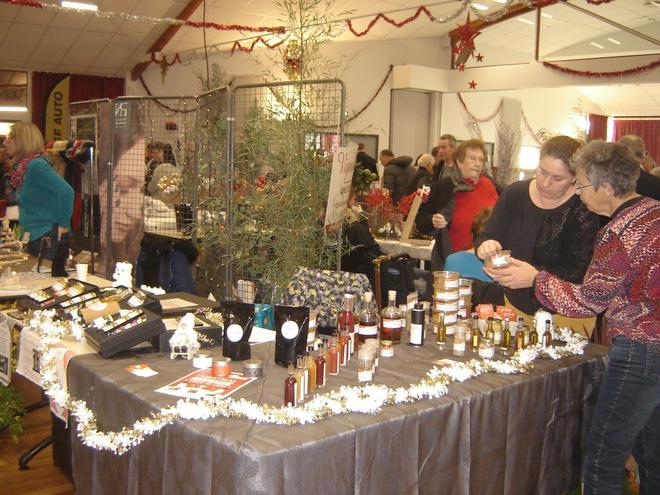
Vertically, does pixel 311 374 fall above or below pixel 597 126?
below

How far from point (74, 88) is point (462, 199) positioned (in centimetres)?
863

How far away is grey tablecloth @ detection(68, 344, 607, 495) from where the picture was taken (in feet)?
5.15

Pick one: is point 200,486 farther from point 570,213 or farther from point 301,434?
point 570,213

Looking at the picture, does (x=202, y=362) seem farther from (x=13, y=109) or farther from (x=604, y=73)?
(x=13, y=109)

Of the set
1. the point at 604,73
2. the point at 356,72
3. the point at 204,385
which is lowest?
the point at 204,385

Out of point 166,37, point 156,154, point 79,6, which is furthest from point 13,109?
point 156,154

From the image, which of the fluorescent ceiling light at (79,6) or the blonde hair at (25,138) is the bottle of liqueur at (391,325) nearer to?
the blonde hair at (25,138)

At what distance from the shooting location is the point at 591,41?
1014 cm

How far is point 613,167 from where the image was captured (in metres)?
2.04

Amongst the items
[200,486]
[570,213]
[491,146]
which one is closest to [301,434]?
[200,486]

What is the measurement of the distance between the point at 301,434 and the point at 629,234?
41.9 inches

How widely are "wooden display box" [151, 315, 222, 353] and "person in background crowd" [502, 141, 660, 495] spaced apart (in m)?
1.06

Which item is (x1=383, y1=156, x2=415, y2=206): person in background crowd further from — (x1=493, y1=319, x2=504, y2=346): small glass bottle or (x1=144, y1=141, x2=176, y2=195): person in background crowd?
(x1=493, y1=319, x2=504, y2=346): small glass bottle

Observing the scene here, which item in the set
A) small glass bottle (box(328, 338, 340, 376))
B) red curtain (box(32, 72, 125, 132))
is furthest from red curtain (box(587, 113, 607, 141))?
small glass bottle (box(328, 338, 340, 376))
